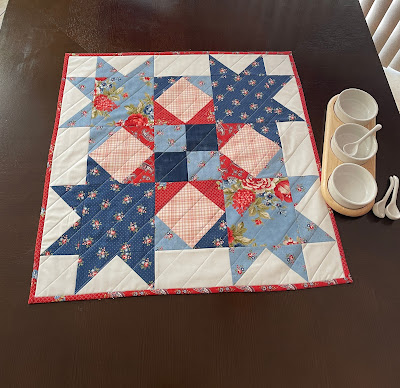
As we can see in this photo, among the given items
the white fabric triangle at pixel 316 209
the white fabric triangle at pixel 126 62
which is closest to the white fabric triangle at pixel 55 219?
the white fabric triangle at pixel 126 62

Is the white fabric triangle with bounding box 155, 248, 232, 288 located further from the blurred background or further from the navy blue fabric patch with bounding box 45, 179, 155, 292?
the blurred background

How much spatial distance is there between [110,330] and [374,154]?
0.81m

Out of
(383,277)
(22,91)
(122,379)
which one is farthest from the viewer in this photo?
(22,91)

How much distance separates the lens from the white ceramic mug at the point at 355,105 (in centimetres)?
114

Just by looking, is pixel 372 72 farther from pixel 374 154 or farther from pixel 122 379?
pixel 122 379

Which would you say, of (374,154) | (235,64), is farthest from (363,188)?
(235,64)

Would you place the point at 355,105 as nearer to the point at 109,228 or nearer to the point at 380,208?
the point at 380,208

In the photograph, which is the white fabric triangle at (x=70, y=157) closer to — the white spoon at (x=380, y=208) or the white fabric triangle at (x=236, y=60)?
the white fabric triangle at (x=236, y=60)

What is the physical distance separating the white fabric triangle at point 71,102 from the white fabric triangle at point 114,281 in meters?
0.49

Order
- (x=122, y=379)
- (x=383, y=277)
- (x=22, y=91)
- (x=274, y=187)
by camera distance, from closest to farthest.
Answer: (x=122, y=379)
(x=383, y=277)
(x=274, y=187)
(x=22, y=91)

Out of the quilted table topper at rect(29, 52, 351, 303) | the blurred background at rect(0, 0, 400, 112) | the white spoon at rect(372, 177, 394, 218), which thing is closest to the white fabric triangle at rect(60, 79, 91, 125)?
the quilted table topper at rect(29, 52, 351, 303)

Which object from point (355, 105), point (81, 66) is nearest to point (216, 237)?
point (355, 105)

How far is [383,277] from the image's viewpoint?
3.13 feet

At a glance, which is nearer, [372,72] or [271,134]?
[271,134]
